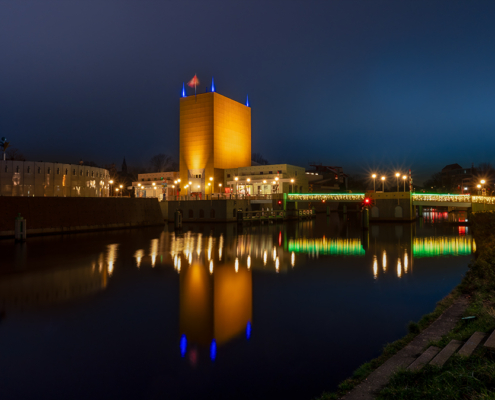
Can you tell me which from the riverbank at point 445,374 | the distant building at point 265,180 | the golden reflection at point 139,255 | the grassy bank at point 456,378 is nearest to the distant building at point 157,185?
the distant building at point 265,180

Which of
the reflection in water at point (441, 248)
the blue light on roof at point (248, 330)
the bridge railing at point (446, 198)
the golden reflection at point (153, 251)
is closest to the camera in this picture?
the blue light on roof at point (248, 330)

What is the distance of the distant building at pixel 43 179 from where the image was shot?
34.3 metres

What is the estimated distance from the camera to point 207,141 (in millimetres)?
75125

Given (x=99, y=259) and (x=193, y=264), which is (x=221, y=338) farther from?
(x=99, y=259)

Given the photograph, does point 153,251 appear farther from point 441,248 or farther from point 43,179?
point 441,248

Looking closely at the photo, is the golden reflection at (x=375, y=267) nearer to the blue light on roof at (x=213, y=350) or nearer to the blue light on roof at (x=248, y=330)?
the blue light on roof at (x=248, y=330)

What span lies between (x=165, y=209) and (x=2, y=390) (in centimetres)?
5174

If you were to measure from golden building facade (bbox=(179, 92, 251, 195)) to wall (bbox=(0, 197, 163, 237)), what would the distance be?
31.1 meters

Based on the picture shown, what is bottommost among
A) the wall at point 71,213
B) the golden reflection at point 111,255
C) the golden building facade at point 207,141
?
the golden reflection at point 111,255

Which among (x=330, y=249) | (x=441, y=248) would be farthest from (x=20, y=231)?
(x=441, y=248)

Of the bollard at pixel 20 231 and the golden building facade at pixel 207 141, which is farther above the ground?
the golden building facade at pixel 207 141

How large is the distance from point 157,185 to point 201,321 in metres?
75.4

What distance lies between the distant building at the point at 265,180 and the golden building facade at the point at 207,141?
2901 millimetres

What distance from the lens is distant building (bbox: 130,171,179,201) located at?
80.3m
